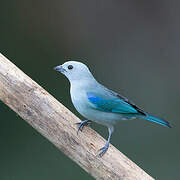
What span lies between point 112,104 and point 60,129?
0.53 m

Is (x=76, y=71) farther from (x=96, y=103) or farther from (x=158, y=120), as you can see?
(x=158, y=120)

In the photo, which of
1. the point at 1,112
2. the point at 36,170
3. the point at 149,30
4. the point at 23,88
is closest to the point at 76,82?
the point at 23,88

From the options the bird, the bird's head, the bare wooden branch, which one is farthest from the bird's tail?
the bird's head

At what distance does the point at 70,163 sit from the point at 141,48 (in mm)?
2038

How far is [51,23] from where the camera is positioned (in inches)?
237

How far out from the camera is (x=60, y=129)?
10.2 ft

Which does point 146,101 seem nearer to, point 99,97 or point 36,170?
point 36,170

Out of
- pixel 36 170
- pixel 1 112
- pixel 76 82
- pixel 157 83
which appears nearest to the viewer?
pixel 76 82

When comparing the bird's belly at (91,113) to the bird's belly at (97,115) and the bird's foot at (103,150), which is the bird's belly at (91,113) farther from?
the bird's foot at (103,150)

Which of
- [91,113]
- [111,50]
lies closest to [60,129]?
[91,113]

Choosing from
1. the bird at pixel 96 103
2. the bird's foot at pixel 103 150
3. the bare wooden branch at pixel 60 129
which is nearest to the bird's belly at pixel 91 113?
the bird at pixel 96 103

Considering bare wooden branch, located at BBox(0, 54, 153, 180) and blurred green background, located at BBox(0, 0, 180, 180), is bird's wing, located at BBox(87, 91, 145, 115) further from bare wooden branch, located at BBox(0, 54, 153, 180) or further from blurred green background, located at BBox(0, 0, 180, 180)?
blurred green background, located at BBox(0, 0, 180, 180)

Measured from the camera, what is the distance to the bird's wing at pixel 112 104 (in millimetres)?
3314

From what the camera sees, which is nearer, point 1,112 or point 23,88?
point 23,88
